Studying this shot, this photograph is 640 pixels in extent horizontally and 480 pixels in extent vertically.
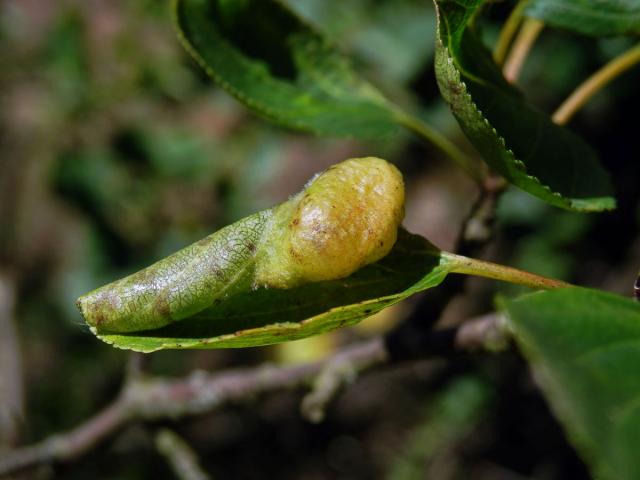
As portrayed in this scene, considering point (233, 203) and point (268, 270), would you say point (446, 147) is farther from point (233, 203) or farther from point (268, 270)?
point (233, 203)

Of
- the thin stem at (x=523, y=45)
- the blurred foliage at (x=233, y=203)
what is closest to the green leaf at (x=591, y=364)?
the thin stem at (x=523, y=45)

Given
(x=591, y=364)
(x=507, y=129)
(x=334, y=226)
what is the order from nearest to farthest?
(x=591, y=364)
(x=334, y=226)
(x=507, y=129)

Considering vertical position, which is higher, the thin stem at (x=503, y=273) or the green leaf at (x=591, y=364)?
the green leaf at (x=591, y=364)

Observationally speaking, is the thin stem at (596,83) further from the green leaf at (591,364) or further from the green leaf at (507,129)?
the green leaf at (591,364)

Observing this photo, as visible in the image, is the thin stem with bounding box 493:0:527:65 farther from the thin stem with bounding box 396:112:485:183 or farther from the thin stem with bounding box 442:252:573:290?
the thin stem with bounding box 442:252:573:290

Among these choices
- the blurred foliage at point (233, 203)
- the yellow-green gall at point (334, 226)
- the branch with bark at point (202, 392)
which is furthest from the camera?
the blurred foliage at point (233, 203)

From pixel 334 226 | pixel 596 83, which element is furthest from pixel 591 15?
pixel 334 226

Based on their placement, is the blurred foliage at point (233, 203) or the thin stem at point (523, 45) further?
the blurred foliage at point (233, 203)
